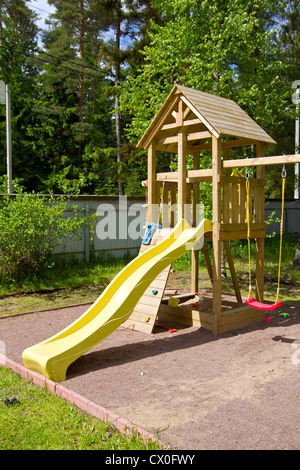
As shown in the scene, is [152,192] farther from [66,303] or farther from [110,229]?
[110,229]

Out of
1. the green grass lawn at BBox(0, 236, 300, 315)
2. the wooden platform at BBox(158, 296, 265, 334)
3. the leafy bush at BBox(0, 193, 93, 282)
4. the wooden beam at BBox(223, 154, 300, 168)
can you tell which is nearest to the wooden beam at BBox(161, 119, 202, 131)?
the wooden beam at BBox(223, 154, 300, 168)

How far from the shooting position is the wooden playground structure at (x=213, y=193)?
6434mm

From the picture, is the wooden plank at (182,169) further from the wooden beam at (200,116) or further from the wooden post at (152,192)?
the wooden post at (152,192)

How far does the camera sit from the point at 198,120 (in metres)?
6.76

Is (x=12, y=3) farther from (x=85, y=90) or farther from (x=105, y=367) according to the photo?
(x=105, y=367)

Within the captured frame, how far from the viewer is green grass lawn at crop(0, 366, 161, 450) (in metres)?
3.21

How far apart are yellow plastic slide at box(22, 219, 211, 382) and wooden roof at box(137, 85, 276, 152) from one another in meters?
1.56

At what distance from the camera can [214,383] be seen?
14.6 feet

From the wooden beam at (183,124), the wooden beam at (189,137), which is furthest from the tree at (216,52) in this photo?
the wooden beam at (183,124)

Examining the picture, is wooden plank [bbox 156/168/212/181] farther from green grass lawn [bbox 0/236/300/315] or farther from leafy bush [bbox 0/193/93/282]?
leafy bush [bbox 0/193/93/282]

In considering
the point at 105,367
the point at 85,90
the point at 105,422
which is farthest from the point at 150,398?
the point at 85,90

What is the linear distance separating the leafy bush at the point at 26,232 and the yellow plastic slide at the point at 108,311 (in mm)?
3653

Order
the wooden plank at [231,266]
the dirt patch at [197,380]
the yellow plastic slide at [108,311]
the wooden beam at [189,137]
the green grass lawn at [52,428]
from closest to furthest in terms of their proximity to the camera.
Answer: the green grass lawn at [52,428] → the dirt patch at [197,380] → the yellow plastic slide at [108,311] → the wooden beam at [189,137] → the wooden plank at [231,266]

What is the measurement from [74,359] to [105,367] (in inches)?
16.1
